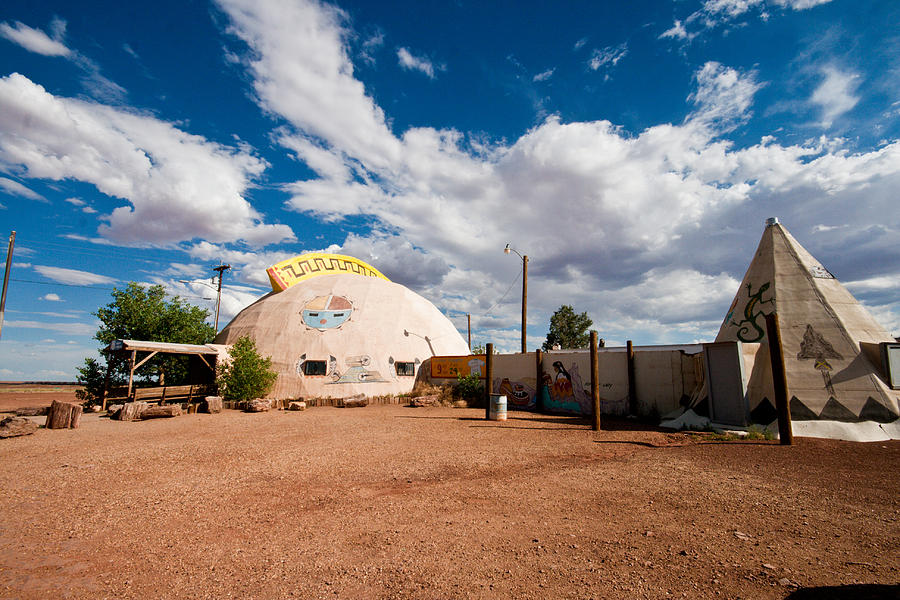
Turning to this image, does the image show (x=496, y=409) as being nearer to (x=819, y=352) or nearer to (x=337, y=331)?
(x=819, y=352)

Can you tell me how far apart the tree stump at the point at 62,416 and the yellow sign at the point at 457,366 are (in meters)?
15.4

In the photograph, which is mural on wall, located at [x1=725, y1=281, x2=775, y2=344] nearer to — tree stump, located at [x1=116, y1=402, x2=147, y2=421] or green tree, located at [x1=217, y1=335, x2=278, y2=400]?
green tree, located at [x1=217, y1=335, x2=278, y2=400]

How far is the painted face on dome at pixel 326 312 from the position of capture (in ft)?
75.6

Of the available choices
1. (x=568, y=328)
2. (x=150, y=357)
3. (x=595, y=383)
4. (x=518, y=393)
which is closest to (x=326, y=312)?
(x=150, y=357)

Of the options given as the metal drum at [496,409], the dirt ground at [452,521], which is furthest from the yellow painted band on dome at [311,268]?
the dirt ground at [452,521]

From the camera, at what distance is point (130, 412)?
14633 mm

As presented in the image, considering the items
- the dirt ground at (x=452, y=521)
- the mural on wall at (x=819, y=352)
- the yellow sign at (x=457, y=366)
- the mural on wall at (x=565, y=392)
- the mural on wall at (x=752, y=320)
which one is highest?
the mural on wall at (x=752, y=320)

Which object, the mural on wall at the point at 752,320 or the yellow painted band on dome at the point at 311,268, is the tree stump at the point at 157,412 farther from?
the mural on wall at the point at 752,320

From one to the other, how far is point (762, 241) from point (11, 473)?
2000 centimetres

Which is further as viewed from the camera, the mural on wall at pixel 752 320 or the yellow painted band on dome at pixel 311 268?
the yellow painted band on dome at pixel 311 268

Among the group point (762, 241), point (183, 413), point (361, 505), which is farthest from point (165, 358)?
point (762, 241)

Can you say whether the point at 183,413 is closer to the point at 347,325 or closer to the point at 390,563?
the point at 347,325

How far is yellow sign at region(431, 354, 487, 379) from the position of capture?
2200cm

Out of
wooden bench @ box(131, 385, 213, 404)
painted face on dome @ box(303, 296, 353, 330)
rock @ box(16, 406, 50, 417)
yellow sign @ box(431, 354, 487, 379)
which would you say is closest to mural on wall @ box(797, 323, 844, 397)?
yellow sign @ box(431, 354, 487, 379)
